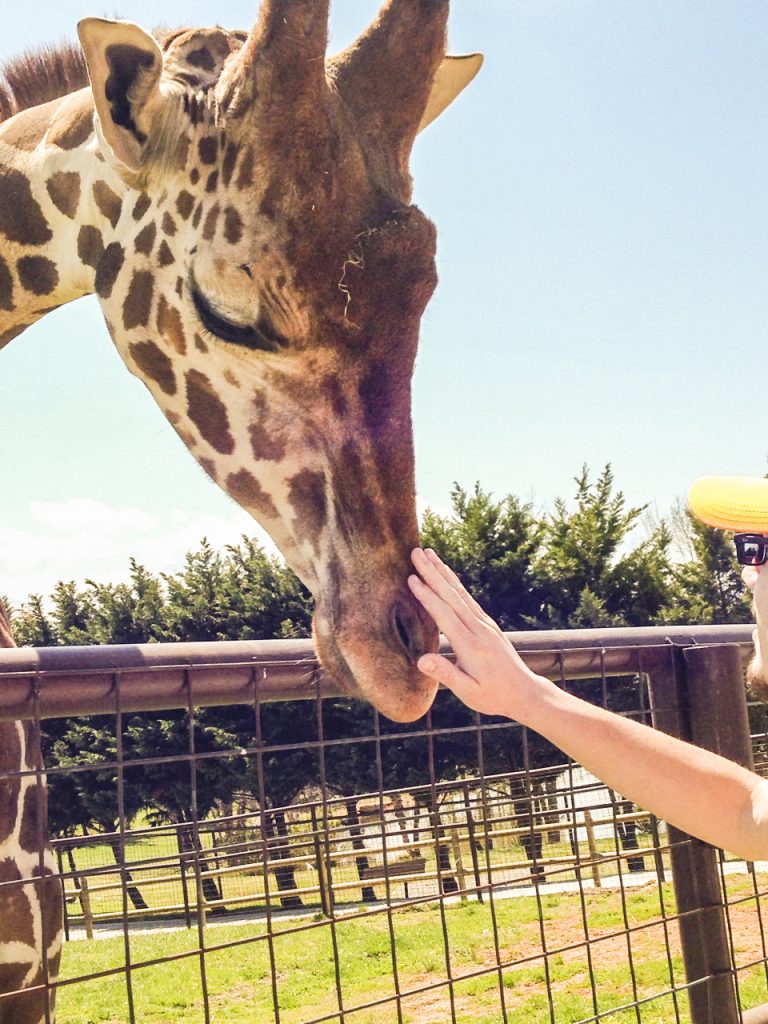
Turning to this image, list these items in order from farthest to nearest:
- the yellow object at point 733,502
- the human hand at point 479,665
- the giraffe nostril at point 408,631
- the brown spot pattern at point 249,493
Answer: the brown spot pattern at point 249,493 → the giraffe nostril at point 408,631 → the yellow object at point 733,502 → the human hand at point 479,665

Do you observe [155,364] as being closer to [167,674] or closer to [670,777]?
[167,674]

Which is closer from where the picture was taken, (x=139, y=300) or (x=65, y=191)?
(x=139, y=300)

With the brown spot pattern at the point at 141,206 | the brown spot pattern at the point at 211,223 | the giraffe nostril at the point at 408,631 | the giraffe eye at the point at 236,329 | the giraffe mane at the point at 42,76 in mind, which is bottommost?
the giraffe nostril at the point at 408,631

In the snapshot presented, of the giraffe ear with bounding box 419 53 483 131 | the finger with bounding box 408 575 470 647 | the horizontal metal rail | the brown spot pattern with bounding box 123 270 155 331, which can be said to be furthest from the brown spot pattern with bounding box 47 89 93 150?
the finger with bounding box 408 575 470 647

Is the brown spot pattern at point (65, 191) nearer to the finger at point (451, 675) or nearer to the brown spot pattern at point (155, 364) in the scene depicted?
the brown spot pattern at point (155, 364)

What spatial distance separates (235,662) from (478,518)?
20888mm

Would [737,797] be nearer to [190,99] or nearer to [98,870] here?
[98,870]

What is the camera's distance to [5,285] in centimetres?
288

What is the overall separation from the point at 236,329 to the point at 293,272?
0.20m

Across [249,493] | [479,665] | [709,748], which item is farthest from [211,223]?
[709,748]

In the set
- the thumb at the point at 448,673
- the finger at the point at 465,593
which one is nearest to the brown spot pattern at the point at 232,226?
the finger at the point at 465,593

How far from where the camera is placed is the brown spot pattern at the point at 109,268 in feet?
8.47

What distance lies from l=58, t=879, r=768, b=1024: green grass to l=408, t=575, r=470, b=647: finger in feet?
19.7

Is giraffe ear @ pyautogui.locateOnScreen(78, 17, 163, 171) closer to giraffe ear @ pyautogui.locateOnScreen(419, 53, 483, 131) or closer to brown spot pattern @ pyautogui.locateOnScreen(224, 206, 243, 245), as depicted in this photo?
brown spot pattern @ pyautogui.locateOnScreen(224, 206, 243, 245)
